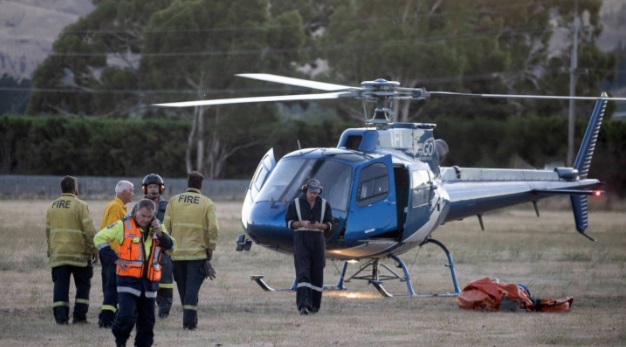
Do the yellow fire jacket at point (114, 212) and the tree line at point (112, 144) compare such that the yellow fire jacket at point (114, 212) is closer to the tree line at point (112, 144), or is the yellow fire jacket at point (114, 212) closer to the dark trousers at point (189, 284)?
the dark trousers at point (189, 284)

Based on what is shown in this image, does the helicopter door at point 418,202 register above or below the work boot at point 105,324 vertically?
above

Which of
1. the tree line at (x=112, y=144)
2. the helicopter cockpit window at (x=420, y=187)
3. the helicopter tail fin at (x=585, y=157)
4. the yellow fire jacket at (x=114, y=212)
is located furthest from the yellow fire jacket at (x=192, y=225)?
the tree line at (x=112, y=144)

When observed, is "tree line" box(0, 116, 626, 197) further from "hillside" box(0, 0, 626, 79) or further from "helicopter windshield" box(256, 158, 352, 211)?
"hillside" box(0, 0, 626, 79)

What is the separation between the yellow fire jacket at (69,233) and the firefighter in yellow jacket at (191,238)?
2.94 ft

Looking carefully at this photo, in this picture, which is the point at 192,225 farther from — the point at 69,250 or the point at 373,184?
the point at 373,184

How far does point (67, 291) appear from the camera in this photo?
13.5 m

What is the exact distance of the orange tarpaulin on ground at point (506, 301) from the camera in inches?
613

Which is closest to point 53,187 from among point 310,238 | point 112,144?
point 112,144

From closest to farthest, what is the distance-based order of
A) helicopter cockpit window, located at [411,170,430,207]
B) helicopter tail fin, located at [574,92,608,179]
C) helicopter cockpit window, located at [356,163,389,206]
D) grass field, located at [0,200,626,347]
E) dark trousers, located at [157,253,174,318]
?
1. grass field, located at [0,200,626,347]
2. dark trousers, located at [157,253,174,318]
3. helicopter cockpit window, located at [356,163,389,206]
4. helicopter cockpit window, located at [411,170,430,207]
5. helicopter tail fin, located at [574,92,608,179]

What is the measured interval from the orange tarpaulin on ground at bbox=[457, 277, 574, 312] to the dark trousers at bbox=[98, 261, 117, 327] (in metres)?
4.89

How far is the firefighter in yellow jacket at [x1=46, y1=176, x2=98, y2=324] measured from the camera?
1347 centimetres

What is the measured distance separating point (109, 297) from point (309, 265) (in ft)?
9.57

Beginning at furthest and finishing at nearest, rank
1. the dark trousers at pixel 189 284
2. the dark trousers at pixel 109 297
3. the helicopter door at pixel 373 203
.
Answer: the helicopter door at pixel 373 203 < the dark trousers at pixel 189 284 < the dark trousers at pixel 109 297

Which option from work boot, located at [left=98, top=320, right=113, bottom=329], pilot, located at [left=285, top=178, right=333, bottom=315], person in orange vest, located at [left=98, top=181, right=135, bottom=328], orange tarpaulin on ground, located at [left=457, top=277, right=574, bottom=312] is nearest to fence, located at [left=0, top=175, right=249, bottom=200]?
orange tarpaulin on ground, located at [left=457, top=277, right=574, bottom=312]
